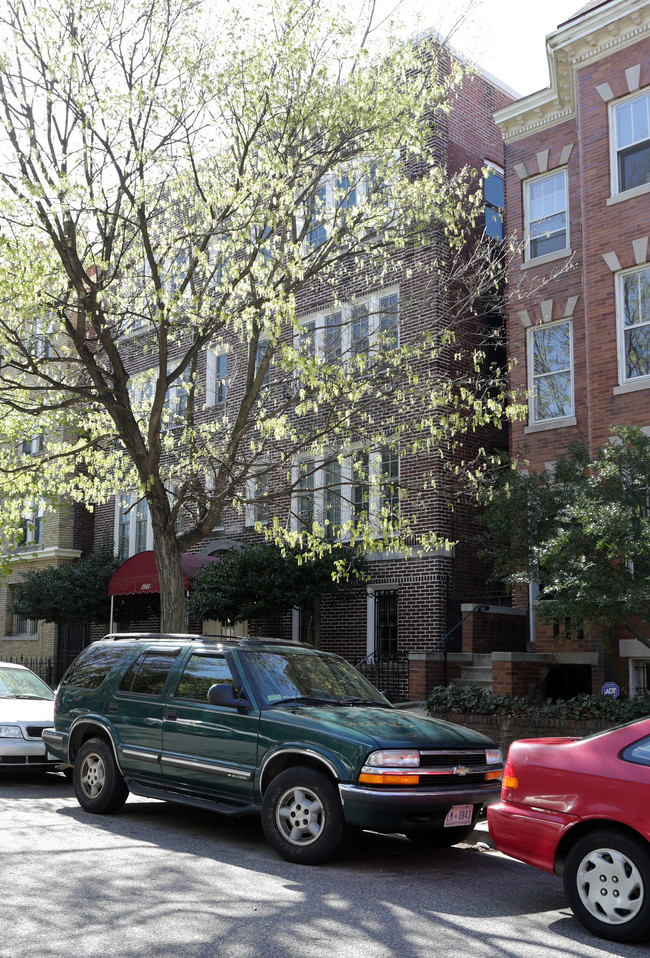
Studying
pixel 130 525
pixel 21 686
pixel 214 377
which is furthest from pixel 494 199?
pixel 21 686

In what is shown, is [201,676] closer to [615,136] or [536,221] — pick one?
[615,136]

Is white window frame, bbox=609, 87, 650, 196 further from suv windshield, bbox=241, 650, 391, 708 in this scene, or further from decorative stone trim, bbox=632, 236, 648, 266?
suv windshield, bbox=241, 650, 391, 708

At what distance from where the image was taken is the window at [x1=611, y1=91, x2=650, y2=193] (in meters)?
16.0

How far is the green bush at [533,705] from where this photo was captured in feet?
37.6

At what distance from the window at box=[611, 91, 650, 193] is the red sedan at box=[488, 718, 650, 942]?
12457mm

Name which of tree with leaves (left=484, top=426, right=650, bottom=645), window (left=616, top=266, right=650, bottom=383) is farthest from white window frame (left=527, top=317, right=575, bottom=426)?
tree with leaves (left=484, top=426, right=650, bottom=645)

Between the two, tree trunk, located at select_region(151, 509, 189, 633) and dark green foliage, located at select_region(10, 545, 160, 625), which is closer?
tree trunk, located at select_region(151, 509, 189, 633)

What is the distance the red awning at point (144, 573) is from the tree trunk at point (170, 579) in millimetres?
6085

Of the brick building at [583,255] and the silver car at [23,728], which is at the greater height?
the brick building at [583,255]

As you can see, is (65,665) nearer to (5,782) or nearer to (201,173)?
(5,782)

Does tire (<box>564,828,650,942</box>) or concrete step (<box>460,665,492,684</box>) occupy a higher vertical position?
concrete step (<box>460,665,492,684</box>)

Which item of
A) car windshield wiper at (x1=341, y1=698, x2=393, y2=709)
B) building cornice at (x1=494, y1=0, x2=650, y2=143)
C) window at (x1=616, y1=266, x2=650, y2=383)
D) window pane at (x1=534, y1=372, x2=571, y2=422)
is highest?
building cornice at (x1=494, y1=0, x2=650, y2=143)

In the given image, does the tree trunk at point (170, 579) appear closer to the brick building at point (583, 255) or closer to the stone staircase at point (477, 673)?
the brick building at point (583, 255)

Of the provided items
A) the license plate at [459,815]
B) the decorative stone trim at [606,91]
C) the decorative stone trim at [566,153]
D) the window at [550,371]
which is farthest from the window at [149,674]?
the decorative stone trim at [566,153]
